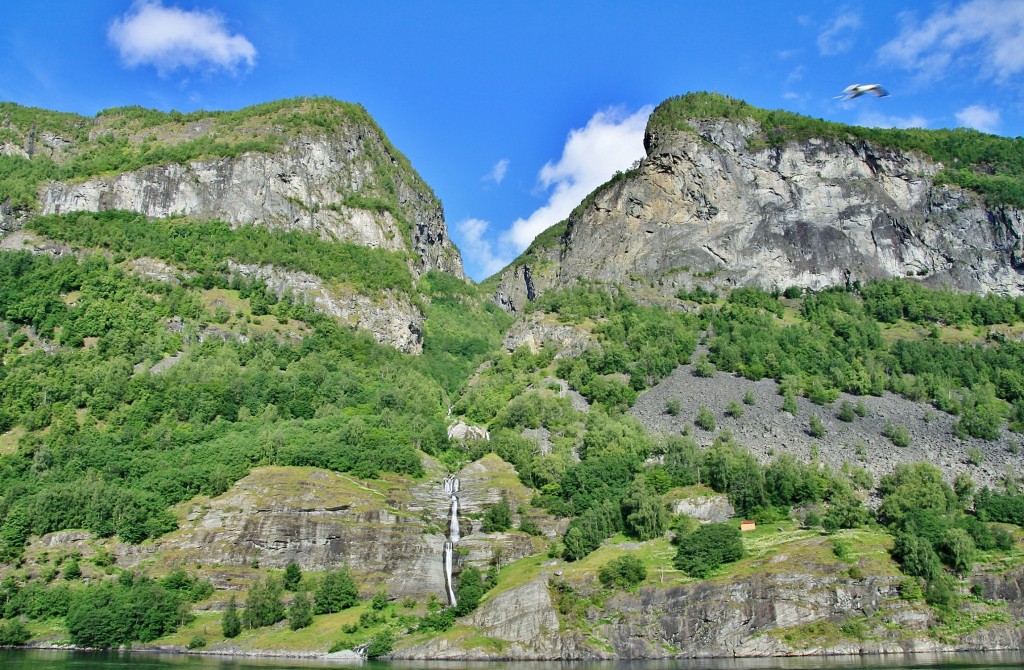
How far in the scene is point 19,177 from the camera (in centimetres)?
18325

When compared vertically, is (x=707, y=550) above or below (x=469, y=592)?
above

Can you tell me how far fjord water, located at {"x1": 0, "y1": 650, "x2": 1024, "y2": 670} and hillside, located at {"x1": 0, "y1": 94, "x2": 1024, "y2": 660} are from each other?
12.8 ft

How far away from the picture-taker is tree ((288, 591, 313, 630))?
259ft

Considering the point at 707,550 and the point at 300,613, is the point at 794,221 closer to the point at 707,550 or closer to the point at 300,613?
the point at 707,550

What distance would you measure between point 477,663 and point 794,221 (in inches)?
5560

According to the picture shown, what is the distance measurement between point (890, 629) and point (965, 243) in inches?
5176

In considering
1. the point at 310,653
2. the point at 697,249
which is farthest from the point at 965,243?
the point at 310,653

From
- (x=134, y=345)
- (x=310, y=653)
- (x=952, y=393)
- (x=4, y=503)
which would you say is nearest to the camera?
(x=310, y=653)

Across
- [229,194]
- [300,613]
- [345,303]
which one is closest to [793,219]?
[345,303]

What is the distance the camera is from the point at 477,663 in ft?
230

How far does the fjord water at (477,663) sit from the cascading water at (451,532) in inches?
817

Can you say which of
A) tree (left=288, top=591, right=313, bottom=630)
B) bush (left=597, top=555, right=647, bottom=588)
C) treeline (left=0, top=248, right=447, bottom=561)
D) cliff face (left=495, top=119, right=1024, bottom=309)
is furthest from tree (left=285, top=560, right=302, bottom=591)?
cliff face (left=495, top=119, right=1024, bottom=309)

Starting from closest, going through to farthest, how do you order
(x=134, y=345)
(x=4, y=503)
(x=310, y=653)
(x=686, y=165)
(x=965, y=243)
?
(x=310, y=653) < (x=4, y=503) < (x=134, y=345) < (x=965, y=243) < (x=686, y=165)

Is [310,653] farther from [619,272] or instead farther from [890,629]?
[619,272]
